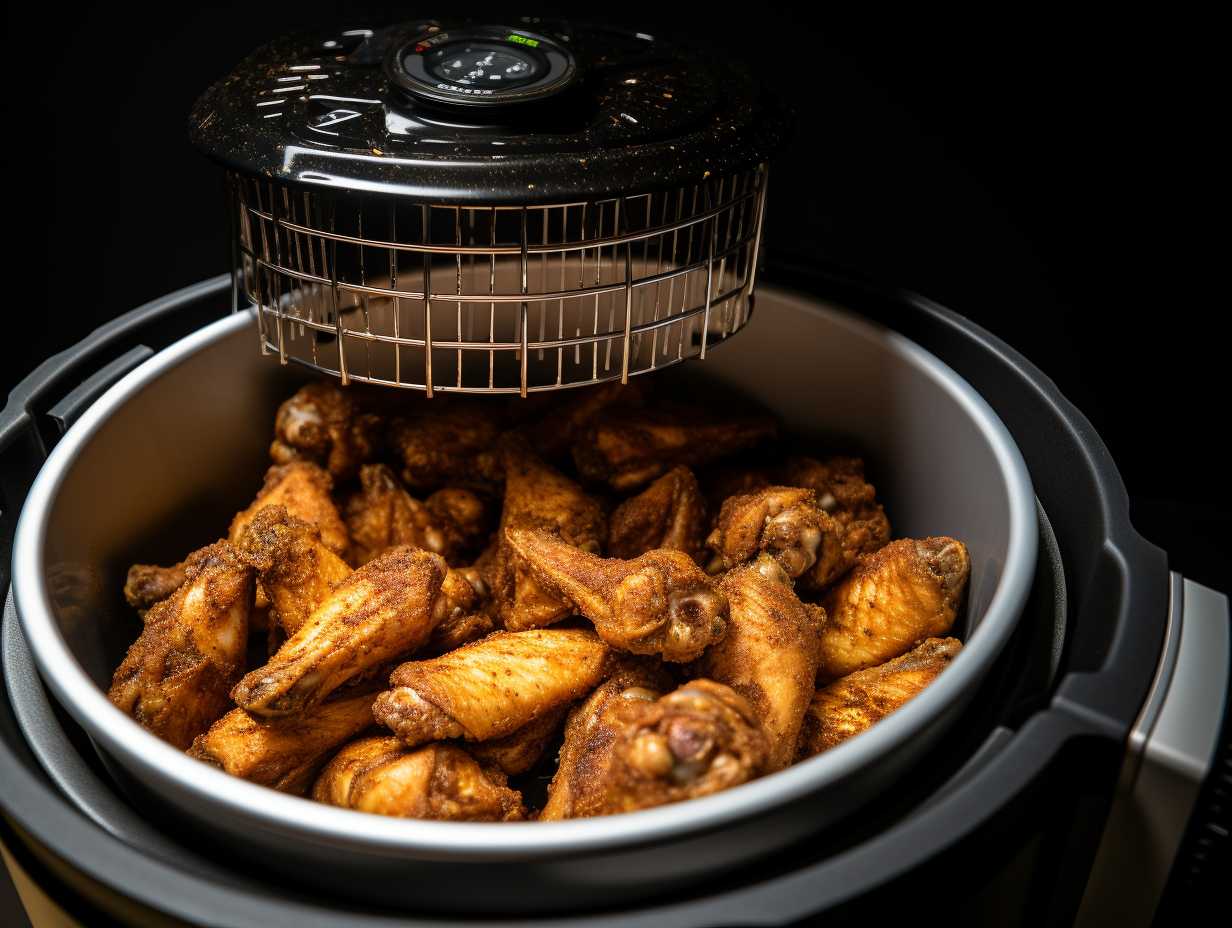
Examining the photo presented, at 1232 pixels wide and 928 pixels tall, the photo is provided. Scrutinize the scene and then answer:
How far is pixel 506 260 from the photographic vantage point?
5.08ft

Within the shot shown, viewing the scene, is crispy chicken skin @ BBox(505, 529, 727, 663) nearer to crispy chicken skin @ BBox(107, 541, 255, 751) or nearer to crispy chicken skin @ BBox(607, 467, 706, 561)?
crispy chicken skin @ BBox(607, 467, 706, 561)

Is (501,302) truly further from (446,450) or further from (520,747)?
(520,747)

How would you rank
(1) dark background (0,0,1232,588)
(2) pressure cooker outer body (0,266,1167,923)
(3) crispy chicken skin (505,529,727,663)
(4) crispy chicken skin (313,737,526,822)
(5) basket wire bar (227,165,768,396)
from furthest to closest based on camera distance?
(1) dark background (0,0,1232,588)
(5) basket wire bar (227,165,768,396)
(3) crispy chicken skin (505,529,727,663)
(4) crispy chicken skin (313,737,526,822)
(2) pressure cooker outer body (0,266,1167,923)

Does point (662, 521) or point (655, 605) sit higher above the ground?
point (655, 605)

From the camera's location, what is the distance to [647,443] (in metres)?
1.40

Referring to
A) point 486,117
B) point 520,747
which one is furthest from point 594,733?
point 486,117

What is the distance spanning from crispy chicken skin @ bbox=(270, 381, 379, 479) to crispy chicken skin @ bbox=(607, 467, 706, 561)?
0.34 m

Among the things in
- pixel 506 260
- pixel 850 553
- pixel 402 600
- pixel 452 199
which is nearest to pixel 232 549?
pixel 402 600

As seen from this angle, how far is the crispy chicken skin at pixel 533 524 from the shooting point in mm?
1185

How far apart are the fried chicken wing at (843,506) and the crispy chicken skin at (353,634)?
0.42 m

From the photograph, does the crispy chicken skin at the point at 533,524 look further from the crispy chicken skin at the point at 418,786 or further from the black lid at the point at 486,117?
the black lid at the point at 486,117

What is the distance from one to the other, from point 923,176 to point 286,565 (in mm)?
1192

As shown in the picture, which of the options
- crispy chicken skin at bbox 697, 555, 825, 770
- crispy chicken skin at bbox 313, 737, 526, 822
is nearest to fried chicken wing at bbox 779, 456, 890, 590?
crispy chicken skin at bbox 697, 555, 825, 770

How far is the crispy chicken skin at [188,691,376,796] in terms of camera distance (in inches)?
40.3
